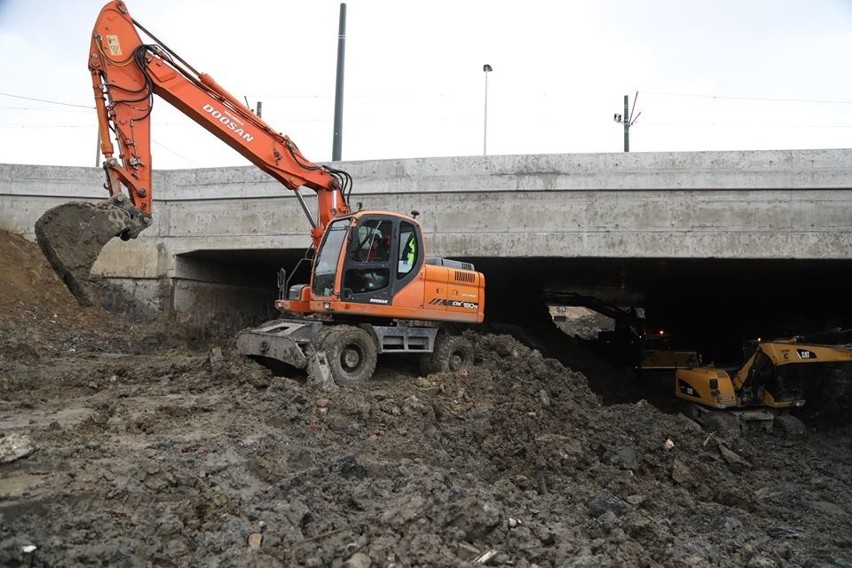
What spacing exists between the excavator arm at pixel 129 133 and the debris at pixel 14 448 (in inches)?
111

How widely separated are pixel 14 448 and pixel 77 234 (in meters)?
3.18

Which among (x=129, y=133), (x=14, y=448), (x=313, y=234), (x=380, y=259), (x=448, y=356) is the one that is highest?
(x=129, y=133)

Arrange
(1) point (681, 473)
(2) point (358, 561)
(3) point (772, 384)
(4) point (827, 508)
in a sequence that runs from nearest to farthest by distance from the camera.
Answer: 1. (2) point (358, 561)
2. (4) point (827, 508)
3. (1) point (681, 473)
4. (3) point (772, 384)

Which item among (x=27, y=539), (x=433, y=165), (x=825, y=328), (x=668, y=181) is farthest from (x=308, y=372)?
(x=825, y=328)

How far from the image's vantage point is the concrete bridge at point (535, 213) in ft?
36.7

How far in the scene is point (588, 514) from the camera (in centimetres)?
502

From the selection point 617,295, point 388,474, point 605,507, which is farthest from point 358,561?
point 617,295

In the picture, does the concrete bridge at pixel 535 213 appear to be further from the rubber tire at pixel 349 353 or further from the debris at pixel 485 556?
the debris at pixel 485 556

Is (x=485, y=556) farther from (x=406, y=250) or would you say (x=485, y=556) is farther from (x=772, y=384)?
(x=772, y=384)

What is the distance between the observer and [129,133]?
303 inches

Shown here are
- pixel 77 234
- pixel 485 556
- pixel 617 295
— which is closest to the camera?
pixel 485 556

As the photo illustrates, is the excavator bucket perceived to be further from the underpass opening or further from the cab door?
the underpass opening

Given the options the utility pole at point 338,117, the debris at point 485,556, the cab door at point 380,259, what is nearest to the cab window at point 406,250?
the cab door at point 380,259

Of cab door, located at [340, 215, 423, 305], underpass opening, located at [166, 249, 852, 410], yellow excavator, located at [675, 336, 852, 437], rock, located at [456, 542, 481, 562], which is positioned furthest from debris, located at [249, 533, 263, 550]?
underpass opening, located at [166, 249, 852, 410]
